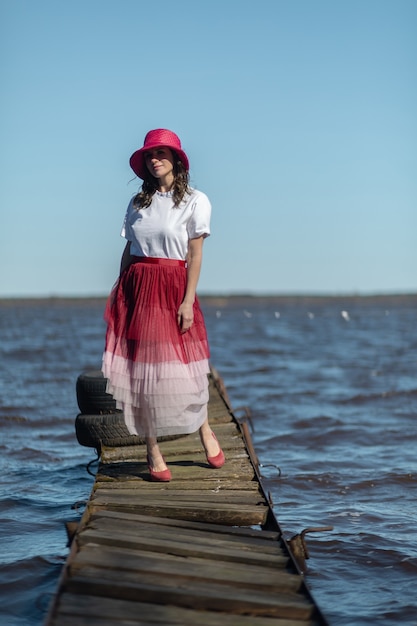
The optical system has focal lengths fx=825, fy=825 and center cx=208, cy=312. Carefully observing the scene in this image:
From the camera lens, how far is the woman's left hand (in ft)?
18.0

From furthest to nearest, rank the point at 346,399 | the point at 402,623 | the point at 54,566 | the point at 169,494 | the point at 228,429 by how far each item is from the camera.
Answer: the point at 346,399 < the point at 228,429 < the point at 54,566 < the point at 169,494 < the point at 402,623

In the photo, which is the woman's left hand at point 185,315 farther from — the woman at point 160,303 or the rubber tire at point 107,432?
the rubber tire at point 107,432

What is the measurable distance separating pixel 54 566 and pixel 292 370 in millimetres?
18530

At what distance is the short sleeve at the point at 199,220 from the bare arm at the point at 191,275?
5cm

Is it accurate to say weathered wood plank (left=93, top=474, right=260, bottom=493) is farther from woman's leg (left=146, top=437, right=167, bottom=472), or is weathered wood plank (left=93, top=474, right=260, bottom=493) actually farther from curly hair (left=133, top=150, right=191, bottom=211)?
curly hair (left=133, top=150, right=191, bottom=211)

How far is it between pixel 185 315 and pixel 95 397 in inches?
107

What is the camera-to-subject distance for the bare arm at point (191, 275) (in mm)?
5445

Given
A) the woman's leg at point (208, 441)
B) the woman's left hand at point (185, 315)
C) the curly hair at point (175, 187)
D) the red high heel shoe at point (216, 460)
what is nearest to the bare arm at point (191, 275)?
the woman's left hand at point (185, 315)

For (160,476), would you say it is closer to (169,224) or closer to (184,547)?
(184,547)

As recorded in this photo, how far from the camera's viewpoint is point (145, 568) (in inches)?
162

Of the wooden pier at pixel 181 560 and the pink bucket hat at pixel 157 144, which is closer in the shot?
the wooden pier at pixel 181 560

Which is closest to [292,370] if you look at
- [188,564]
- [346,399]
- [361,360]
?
[361,360]

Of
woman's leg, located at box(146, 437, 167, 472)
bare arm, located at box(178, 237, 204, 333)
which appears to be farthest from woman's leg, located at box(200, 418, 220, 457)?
bare arm, located at box(178, 237, 204, 333)

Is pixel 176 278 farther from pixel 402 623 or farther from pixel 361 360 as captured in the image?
pixel 361 360
